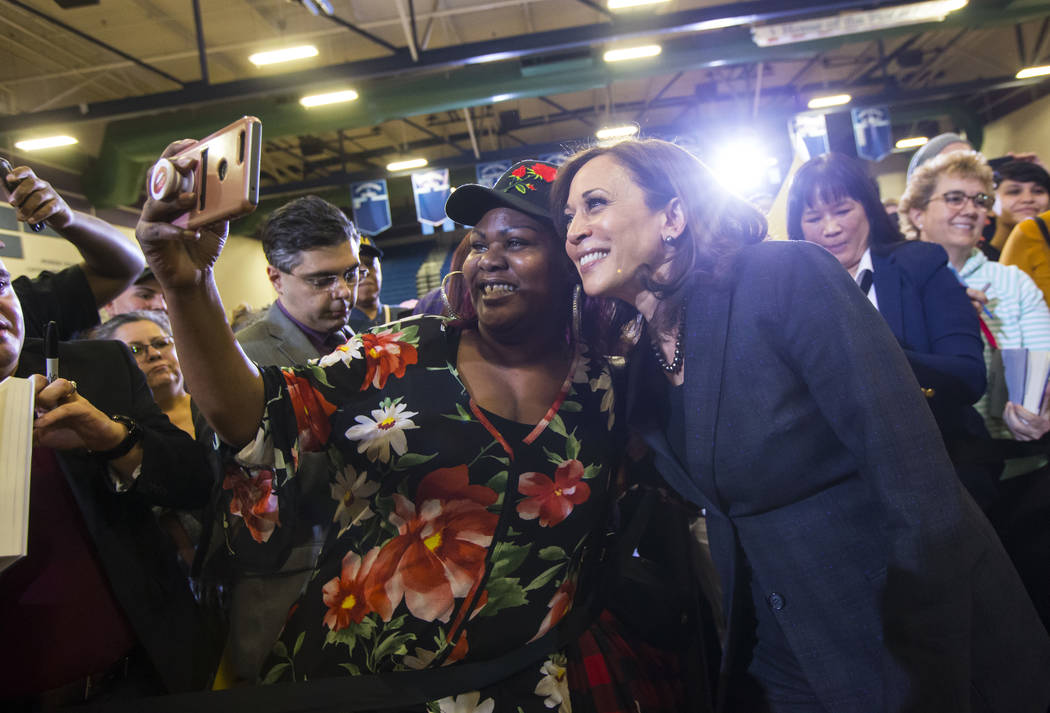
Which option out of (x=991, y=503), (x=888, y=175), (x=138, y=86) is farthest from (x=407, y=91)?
(x=888, y=175)

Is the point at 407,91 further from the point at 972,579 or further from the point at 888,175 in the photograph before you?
the point at 888,175

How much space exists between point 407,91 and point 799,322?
902 cm

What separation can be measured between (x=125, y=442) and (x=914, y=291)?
231 centimetres

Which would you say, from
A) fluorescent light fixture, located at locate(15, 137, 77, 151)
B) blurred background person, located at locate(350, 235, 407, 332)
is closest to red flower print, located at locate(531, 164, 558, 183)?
blurred background person, located at locate(350, 235, 407, 332)

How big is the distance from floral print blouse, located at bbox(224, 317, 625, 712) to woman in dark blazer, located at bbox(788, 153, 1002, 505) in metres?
1.23

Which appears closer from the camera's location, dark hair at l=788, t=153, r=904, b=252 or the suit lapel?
the suit lapel

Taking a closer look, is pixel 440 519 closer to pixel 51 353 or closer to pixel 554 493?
pixel 554 493

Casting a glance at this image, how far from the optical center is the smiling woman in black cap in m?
1.27

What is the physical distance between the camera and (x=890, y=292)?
2127 mm

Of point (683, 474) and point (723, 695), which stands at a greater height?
point (683, 474)

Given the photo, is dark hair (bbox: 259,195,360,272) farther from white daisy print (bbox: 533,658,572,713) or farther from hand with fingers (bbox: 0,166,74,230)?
white daisy print (bbox: 533,658,572,713)

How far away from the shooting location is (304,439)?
1251mm

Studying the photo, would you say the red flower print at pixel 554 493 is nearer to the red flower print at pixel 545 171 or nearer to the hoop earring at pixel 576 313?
the hoop earring at pixel 576 313

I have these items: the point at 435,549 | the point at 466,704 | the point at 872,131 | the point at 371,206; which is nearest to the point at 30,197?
the point at 435,549
